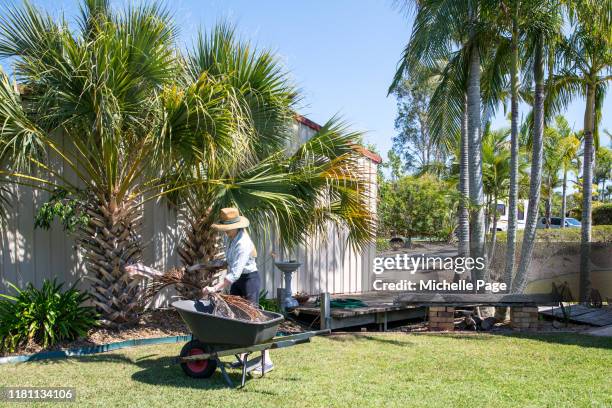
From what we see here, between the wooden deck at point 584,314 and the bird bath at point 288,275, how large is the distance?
16.1ft

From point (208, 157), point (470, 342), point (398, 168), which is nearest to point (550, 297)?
point (470, 342)

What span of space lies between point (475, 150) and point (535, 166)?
1056mm

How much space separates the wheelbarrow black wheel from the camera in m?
5.66

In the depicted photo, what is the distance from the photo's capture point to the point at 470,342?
802 cm

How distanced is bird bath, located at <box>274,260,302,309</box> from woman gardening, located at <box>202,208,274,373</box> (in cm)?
294

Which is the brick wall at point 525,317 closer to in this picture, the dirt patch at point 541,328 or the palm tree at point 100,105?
the dirt patch at point 541,328

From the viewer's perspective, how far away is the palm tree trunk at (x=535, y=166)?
9648 millimetres

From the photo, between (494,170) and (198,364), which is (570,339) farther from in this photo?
(494,170)

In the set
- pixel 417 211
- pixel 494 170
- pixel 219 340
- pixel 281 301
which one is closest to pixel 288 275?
pixel 281 301

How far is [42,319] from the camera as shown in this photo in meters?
6.83

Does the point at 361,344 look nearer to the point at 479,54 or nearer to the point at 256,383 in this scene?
the point at 256,383

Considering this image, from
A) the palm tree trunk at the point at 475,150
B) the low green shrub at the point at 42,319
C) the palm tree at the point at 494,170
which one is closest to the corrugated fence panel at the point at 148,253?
the low green shrub at the point at 42,319

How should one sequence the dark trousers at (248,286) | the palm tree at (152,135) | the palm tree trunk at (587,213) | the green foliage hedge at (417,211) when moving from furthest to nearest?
the green foliage hedge at (417,211) < the palm tree trunk at (587,213) < the palm tree at (152,135) < the dark trousers at (248,286)

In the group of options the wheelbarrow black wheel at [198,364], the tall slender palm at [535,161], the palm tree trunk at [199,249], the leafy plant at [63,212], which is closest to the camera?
the wheelbarrow black wheel at [198,364]
